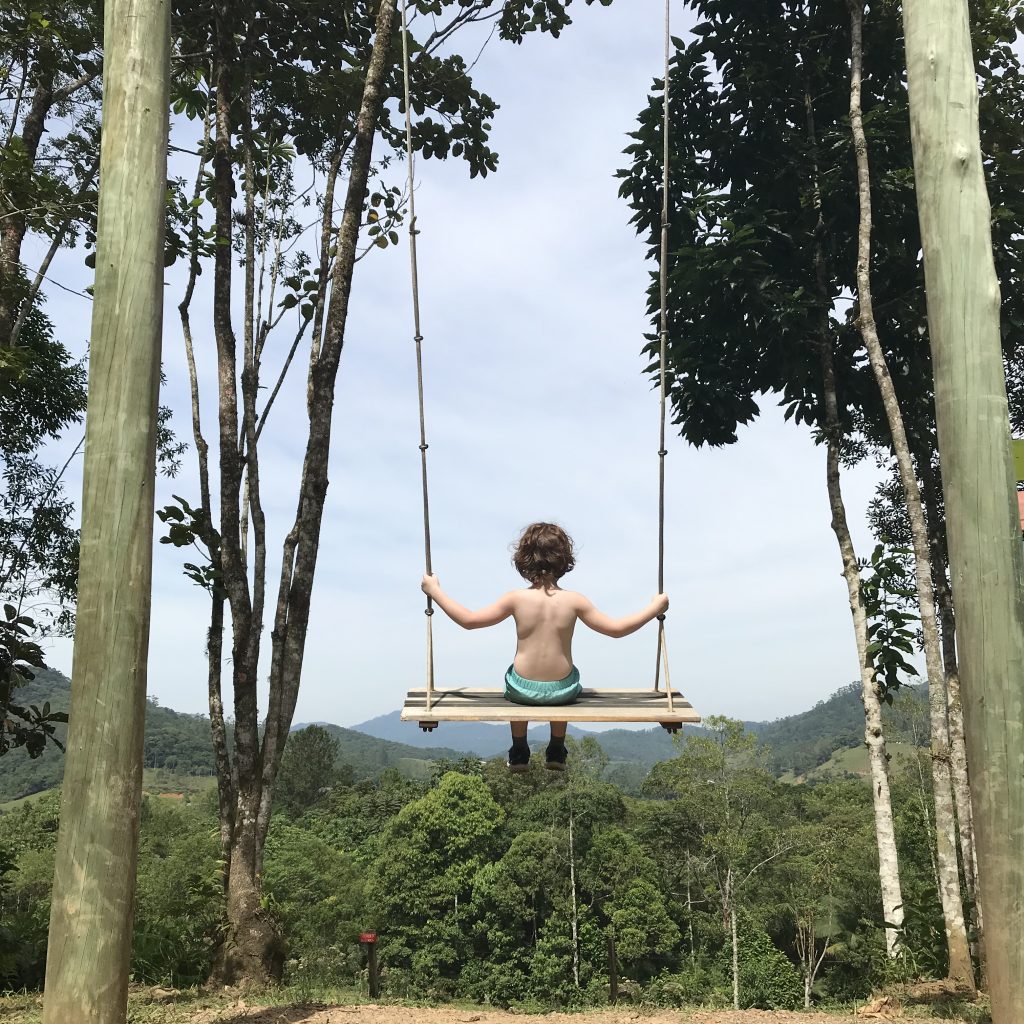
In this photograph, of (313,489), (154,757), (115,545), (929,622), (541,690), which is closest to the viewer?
(115,545)

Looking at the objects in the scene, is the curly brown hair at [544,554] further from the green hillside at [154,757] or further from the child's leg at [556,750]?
the green hillside at [154,757]

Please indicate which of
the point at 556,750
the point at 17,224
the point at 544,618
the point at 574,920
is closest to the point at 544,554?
the point at 544,618

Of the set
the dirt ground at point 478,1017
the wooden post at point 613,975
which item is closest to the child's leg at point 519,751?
the dirt ground at point 478,1017

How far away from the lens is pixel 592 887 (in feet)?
106

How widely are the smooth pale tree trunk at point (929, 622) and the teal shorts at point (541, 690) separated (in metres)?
5.46

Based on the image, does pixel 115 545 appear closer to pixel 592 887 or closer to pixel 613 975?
pixel 613 975

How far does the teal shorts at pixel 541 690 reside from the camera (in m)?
4.72

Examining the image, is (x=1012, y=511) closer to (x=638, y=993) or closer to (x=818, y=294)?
(x=818, y=294)

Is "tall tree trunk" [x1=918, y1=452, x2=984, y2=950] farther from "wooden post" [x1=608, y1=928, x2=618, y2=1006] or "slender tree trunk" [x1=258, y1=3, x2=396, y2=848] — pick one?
"wooden post" [x1=608, y1=928, x2=618, y2=1006]

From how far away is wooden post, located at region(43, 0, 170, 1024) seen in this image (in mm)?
3111

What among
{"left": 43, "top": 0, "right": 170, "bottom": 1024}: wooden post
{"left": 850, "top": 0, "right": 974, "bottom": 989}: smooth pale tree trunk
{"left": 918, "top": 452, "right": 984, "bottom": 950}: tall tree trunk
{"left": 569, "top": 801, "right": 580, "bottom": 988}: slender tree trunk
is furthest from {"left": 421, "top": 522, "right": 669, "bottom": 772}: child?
{"left": 569, "top": 801, "right": 580, "bottom": 988}: slender tree trunk

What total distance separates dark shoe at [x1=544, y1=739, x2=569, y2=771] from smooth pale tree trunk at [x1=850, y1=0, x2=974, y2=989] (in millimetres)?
5009

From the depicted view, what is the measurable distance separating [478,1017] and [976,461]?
458 centimetres

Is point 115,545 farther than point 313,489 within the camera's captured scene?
No
